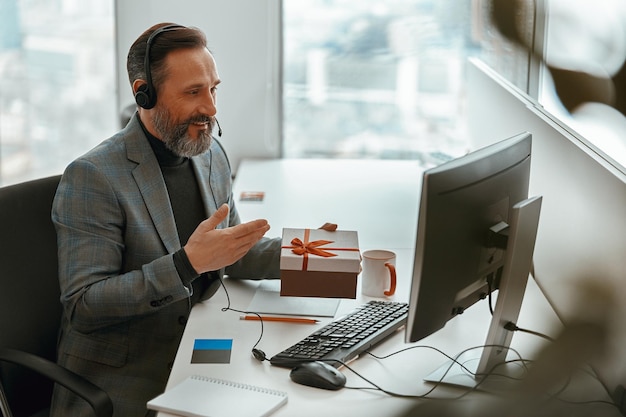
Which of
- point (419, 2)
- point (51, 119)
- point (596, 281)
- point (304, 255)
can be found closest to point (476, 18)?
point (596, 281)

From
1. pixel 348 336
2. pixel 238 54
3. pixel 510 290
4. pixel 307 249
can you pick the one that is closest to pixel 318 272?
pixel 307 249

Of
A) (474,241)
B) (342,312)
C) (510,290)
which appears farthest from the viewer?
(342,312)

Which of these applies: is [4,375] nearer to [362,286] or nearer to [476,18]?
[362,286]

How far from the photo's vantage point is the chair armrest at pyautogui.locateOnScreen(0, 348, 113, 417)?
149 centimetres

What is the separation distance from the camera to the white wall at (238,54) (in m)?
3.48

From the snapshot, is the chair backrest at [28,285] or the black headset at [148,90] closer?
the chair backrest at [28,285]

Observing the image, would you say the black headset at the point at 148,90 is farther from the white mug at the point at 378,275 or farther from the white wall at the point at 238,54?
the white wall at the point at 238,54

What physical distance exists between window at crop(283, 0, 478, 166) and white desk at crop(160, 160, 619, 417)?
0.42 metres

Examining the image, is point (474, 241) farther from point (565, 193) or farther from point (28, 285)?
point (28, 285)

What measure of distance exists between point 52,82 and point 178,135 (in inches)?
81.1

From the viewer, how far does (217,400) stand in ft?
4.44

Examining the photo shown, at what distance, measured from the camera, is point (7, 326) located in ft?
5.54

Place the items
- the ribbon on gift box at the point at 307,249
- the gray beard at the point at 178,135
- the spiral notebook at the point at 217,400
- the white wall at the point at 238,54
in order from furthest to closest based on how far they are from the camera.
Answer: the white wall at the point at 238,54 → the gray beard at the point at 178,135 → the ribbon on gift box at the point at 307,249 → the spiral notebook at the point at 217,400

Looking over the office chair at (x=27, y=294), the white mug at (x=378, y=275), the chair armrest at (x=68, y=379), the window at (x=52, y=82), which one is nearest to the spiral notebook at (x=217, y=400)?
the chair armrest at (x=68, y=379)
